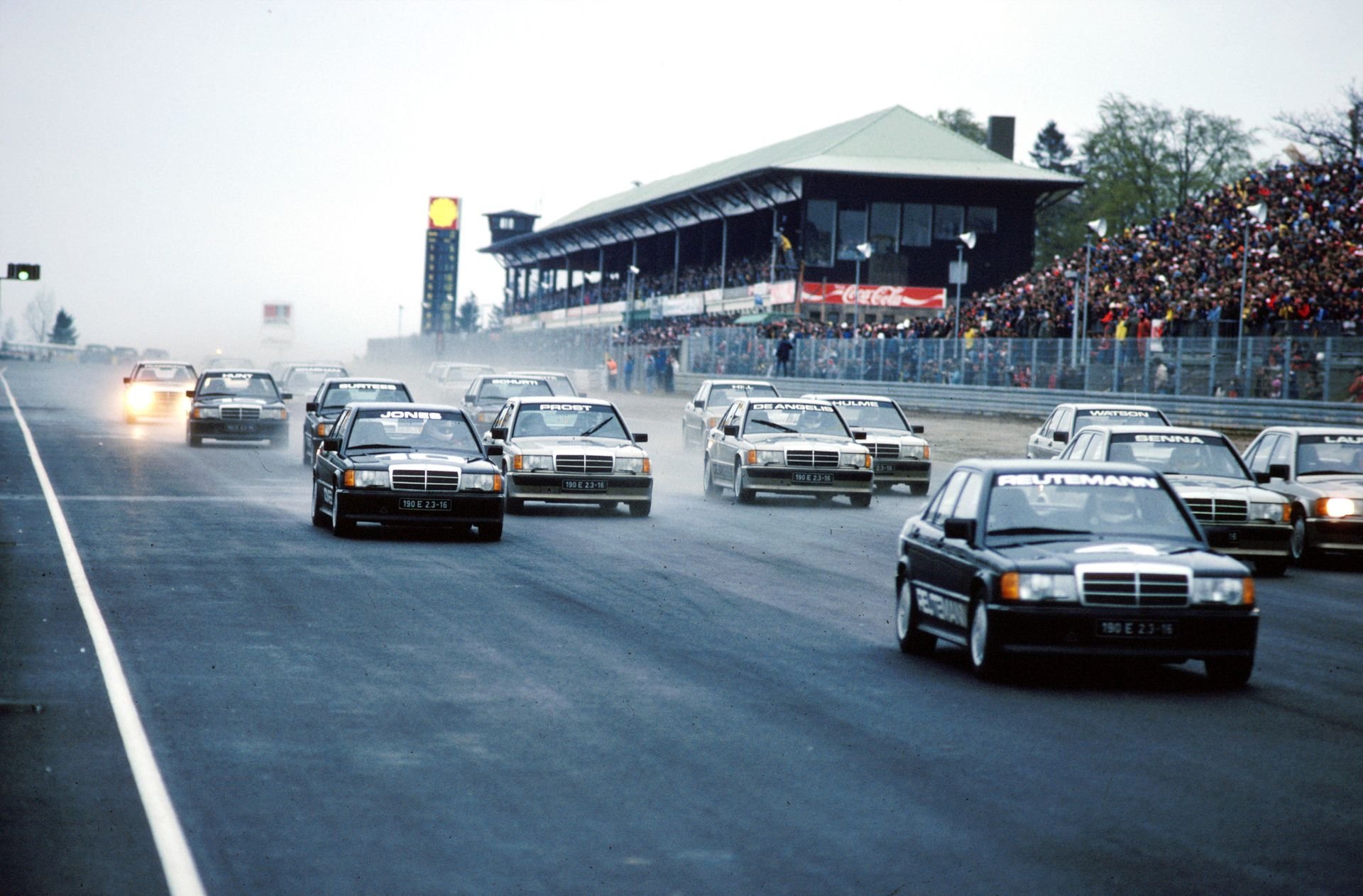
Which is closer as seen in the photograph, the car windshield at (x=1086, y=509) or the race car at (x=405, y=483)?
the car windshield at (x=1086, y=509)

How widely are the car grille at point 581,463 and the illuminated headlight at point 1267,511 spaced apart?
7264mm

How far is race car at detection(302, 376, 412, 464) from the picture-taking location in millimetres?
27547

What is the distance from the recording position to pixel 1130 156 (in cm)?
9831

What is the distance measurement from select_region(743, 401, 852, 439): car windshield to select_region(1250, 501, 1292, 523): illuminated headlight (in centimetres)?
797

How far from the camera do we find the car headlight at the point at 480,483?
17.0 metres

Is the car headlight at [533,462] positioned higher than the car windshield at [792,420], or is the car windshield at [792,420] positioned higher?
the car windshield at [792,420]

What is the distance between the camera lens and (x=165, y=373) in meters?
40.9

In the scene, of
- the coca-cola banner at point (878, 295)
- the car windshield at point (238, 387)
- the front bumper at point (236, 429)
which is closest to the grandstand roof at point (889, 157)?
the coca-cola banner at point (878, 295)

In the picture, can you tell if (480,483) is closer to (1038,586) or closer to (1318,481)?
(1318,481)

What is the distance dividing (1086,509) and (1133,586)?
43.0 inches

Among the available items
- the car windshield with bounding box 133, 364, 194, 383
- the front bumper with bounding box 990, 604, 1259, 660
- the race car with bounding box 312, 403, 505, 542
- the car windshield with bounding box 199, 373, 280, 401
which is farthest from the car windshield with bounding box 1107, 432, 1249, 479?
the car windshield with bounding box 133, 364, 194, 383

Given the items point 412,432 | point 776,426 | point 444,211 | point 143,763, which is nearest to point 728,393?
point 776,426

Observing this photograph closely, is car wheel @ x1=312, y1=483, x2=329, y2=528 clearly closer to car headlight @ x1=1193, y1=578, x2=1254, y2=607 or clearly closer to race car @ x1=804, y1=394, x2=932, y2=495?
race car @ x1=804, y1=394, x2=932, y2=495

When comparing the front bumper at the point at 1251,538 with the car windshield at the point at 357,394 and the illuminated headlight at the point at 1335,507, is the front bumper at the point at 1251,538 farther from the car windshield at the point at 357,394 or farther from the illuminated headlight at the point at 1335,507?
the car windshield at the point at 357,394
